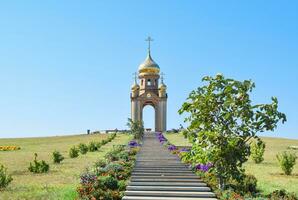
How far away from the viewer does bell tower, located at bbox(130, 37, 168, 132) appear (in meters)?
78.4

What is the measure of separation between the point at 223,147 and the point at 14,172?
13.9 meters

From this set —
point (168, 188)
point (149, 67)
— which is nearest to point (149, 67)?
point (149, 67)

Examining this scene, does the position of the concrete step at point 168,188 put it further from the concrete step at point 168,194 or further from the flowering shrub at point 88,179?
the flowering shrub at point 88,179

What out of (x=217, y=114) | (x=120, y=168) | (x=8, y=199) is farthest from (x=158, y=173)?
(x=8, y=199)

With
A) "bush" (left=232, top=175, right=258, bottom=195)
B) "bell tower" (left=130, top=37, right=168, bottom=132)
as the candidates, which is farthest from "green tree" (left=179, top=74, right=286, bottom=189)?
"bell tower" (left=130, top=37, right=168, bottom=132)

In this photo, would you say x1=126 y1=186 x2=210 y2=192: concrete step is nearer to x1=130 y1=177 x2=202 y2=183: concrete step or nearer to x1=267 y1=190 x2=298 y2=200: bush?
x1=130 y1=177 x2=202 y2=183: concrete step

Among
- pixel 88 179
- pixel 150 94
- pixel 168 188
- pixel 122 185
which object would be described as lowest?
pixel 168 188

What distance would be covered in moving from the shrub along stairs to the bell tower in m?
51.8

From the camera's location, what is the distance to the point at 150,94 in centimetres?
7944

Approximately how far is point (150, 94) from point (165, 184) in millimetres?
60487

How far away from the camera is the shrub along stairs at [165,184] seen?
55.9 feet

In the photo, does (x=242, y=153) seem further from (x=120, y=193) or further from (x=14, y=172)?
(x=14, y=172)

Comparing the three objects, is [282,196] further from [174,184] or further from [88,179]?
[88,179]

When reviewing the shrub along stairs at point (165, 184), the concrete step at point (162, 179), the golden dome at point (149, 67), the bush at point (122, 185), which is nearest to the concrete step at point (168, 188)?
the shrub along stairs at point (165, 184)
